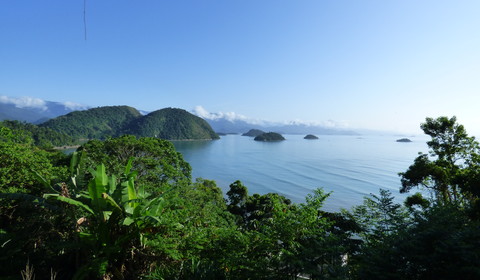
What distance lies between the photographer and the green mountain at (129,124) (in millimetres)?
128375

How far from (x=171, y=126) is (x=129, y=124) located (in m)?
26.8

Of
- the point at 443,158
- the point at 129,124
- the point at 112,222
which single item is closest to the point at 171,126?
the point at 129,124

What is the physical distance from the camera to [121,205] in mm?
5559

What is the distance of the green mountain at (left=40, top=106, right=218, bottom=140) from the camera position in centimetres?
12838

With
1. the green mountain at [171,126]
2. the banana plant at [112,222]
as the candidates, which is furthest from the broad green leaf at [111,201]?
the green mountain at [171,126]

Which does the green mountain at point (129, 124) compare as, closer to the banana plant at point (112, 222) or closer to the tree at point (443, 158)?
the tree at point (443, 158)

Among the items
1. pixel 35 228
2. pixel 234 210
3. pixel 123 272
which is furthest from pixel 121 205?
pixel 234 210

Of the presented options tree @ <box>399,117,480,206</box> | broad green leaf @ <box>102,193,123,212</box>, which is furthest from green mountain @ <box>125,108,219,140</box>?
broad green leaf @ <box>102,193,123,212</box>

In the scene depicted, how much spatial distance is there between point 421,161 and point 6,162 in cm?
2103

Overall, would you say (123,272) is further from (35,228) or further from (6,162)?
(6,162)

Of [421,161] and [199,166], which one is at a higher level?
[421,161]

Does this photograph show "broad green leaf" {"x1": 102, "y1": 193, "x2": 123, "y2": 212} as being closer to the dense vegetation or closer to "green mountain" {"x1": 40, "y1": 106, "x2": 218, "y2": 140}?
the dense vegetation

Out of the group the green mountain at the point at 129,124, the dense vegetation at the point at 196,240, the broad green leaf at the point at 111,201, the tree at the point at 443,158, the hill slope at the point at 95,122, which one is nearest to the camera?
the dense vegetation at the point at 196,240

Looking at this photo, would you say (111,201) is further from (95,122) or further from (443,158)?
(95,122)
